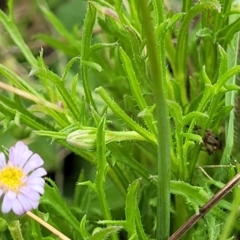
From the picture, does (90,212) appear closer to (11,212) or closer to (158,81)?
(11,212)

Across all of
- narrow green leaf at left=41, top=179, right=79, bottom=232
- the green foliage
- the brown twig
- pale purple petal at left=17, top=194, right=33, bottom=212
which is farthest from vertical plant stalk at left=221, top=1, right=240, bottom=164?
pale purple petal at left=17, top=194, right=33, bottom=212

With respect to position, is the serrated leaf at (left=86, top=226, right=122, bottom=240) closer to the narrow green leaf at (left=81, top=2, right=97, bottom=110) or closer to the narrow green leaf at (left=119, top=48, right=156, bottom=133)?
the narrow green leaf at (left=119, top=48, right=156, bottom=133)

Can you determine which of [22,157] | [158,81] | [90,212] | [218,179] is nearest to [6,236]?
[90,212]

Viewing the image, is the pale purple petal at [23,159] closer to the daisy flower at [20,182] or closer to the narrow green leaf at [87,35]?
the daisy flower at [20,182]

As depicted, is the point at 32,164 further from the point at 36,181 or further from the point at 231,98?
the point at 231,98

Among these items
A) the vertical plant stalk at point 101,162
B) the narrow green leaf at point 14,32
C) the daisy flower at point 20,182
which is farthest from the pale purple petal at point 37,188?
the narrow green leaf at point 14,32

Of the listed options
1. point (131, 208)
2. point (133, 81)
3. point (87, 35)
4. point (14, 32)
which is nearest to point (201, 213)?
point (131, 208)

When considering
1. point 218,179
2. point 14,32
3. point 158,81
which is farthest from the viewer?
point 14,32
